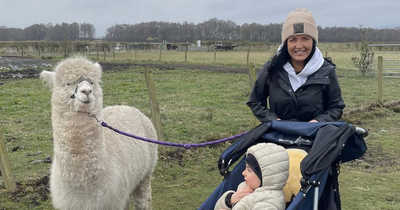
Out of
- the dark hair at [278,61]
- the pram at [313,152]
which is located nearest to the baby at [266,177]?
the pram at [313,152]

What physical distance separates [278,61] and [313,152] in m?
0.94

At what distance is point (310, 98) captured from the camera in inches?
111

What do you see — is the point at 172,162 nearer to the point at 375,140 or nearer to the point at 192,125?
the point at 192,125

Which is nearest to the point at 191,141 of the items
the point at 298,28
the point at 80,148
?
the point at 80,148

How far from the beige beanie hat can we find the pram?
73 cm

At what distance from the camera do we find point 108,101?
9.53 meters

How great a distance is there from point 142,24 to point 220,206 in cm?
9782

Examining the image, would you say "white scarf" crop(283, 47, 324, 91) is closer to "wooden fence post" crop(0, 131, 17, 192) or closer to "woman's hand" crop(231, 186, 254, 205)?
"woman's hand" crop(231, 186, 254, 205)

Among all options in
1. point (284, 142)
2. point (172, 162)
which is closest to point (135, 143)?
point (284, 142)

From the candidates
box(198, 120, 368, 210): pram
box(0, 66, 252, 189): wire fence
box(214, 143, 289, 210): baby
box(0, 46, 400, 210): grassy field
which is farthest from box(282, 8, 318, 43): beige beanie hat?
box(0, 66, 252, 189): wire fence

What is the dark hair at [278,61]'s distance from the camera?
2916mm

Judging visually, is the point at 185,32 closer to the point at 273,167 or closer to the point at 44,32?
the point at 44,32

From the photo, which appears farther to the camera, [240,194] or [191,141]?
[191,141]

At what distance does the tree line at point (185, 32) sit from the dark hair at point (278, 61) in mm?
80609
